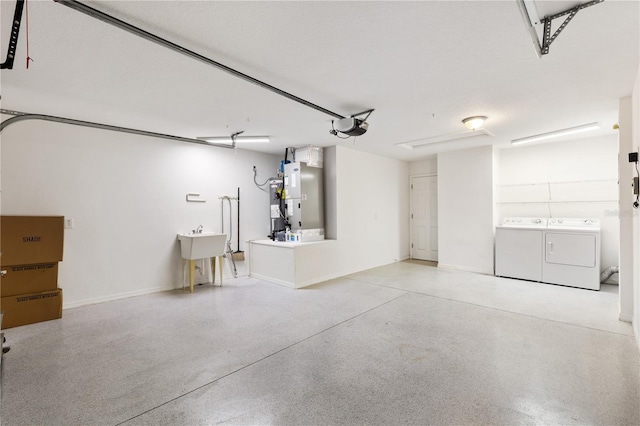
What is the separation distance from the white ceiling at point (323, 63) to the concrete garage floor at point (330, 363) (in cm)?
255

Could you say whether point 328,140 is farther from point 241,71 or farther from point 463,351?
point 463,351

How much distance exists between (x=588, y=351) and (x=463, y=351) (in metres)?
1.14

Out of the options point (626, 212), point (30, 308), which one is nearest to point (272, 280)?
point (30, 308)

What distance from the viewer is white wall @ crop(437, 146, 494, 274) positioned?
5.66 meters

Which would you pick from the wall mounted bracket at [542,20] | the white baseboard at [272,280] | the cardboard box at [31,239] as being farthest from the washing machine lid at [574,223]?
the cardboard box at [31,239]

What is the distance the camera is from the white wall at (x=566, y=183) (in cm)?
488

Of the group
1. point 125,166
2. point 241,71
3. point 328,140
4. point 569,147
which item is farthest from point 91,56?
point 569,147

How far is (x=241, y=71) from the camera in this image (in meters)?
2.59

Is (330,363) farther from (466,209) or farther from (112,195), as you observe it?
(466,209)

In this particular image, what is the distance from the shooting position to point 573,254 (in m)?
4.66

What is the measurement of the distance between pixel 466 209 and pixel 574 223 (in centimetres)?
172

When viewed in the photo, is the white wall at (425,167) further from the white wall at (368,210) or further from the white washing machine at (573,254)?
the white washing machine at (573,254)

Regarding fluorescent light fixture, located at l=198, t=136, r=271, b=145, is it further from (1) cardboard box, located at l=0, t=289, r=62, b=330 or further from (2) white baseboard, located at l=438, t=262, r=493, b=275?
(2) white baseboard, located at l=438, t=262, r=493, b=275

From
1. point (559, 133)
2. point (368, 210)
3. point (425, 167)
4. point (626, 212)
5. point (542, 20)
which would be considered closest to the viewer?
point (542, 20)
